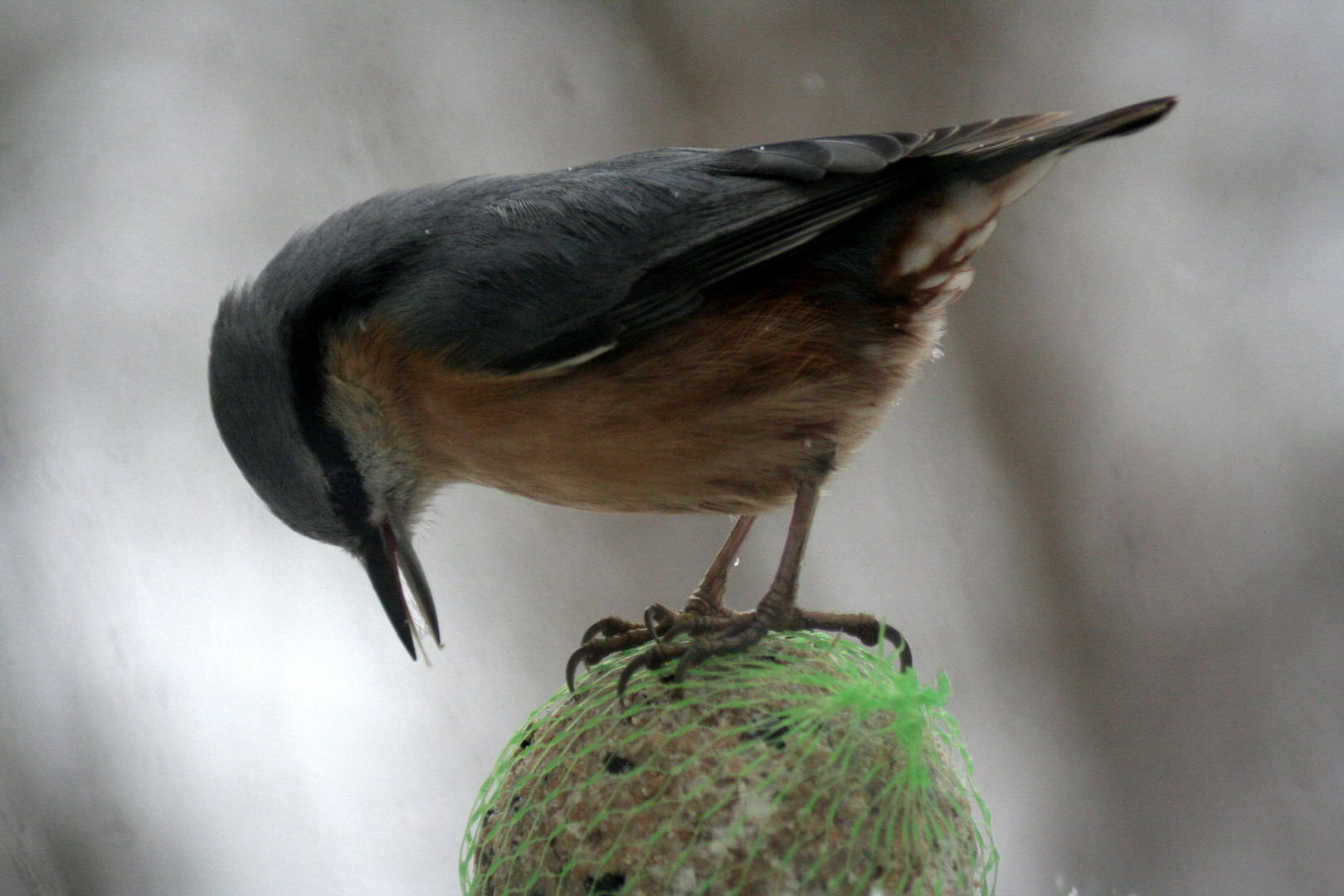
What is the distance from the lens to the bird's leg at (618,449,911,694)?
132 centimetres

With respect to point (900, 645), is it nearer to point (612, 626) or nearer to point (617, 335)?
point (612, 626)

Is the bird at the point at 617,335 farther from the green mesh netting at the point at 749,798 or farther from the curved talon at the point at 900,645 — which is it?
the green mesh netting at the point at 749,798

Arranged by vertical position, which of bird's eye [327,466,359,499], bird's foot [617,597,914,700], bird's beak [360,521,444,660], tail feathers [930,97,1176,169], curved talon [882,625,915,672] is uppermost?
tail feathers [930,97,1176,169]

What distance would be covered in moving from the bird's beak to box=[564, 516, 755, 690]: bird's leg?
0.79 ft

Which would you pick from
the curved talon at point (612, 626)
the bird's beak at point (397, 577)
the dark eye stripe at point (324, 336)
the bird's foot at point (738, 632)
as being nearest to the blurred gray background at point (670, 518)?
the bird's beak at point (397, 577)

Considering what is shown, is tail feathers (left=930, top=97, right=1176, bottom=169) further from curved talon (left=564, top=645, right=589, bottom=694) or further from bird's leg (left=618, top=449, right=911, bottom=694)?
curved talon (left=564, top=645, right=589, bottom=694)

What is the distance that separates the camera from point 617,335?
1494mm

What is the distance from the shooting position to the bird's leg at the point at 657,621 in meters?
1.55

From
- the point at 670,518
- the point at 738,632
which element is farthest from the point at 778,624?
the point at 670,518

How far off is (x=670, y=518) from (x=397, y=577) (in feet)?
3.79

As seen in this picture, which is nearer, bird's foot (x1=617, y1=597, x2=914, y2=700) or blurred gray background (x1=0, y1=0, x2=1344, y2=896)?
bird's foot (x1=617, y1=597, x2=914, y2=700)

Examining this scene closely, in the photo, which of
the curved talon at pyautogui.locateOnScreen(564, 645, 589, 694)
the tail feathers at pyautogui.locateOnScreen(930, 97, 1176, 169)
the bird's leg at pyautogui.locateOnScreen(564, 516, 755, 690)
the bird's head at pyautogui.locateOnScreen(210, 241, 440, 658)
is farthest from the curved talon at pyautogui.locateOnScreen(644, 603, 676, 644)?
the tail feathers at pyautogui.locateOnScreen(930, 97, 1176, 169)

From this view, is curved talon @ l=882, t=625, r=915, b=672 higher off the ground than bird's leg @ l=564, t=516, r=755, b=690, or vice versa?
bird's leg @ l=564, t=516, r=755, b=690

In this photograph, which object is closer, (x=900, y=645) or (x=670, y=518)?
(x=900, y=645)
